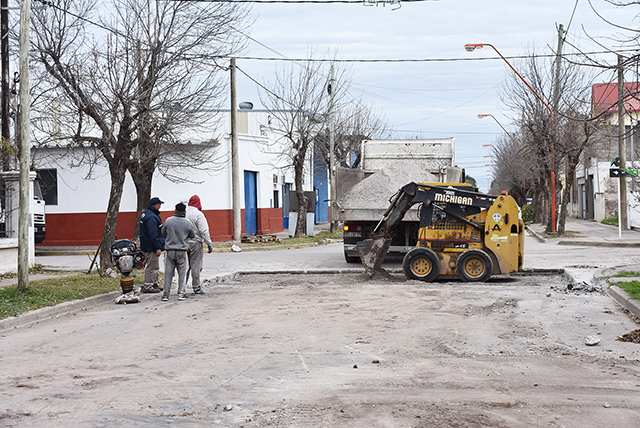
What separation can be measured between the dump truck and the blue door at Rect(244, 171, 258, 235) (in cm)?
1746

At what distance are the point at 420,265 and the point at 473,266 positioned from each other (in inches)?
42.8

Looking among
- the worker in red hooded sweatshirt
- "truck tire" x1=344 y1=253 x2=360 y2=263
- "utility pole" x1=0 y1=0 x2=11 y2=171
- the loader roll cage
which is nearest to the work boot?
the worker in red hooded sweatshirt

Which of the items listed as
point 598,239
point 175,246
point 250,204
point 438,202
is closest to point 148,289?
point 175,246

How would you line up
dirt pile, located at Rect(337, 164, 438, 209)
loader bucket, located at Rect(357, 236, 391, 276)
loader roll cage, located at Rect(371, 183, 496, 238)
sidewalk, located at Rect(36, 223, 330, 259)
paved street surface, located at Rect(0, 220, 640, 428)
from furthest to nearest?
1. sidewalk, located at Rect(36, 223, 330, 259)
2. dirt pile, located at Rect(337, 164, 438, 209)
3. loader bucket, located at Rect(357, 236, 391, 276)
4. loader roll cage, located at Rect(371, 183, 496, 238)
5. paved street surface, located at Rect(0, 220, 640, 428)

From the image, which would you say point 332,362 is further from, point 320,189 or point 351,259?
point 320,189

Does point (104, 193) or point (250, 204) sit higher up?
point (104, 193)

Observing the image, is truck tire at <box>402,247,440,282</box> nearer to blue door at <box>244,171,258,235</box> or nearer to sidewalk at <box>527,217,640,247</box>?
sidewalk at <box>527,217,640,247</box>

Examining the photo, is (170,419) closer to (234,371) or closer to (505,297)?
(234,371)

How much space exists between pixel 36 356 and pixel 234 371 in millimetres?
2631

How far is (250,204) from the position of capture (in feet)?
107

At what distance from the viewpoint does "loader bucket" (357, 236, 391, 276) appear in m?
15.1

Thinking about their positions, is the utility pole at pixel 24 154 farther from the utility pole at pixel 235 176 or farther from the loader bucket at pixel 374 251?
the utility pole at pixel 235 176

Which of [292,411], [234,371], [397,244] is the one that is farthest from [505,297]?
[292,411]

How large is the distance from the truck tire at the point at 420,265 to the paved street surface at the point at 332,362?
1.63 meters
